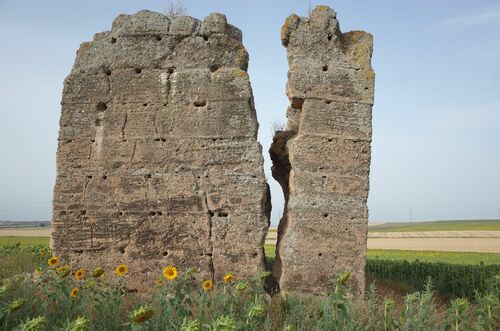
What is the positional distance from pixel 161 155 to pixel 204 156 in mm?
662

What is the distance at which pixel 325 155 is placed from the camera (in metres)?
7.25

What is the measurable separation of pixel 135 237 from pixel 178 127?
1.77m

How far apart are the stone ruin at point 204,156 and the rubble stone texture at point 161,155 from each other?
0.05ft

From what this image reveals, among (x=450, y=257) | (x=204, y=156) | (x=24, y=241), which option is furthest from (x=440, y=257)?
(x=24, y=241)

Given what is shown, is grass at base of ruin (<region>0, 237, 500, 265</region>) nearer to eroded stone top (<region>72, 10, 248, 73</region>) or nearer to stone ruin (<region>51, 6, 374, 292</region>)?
stone ruin (<region>51, 6, 374, 292</region>)

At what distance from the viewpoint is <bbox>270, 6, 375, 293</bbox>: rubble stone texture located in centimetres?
704

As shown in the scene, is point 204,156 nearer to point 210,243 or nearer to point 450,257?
point 210,243

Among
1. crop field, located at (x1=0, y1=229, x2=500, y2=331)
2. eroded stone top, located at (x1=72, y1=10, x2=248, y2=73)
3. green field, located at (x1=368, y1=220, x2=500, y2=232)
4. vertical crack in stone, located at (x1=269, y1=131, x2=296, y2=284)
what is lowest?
green field, located at (x1=368, y1=220, x2=500, y2=232)

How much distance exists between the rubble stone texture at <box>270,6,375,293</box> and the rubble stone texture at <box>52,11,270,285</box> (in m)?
0.55

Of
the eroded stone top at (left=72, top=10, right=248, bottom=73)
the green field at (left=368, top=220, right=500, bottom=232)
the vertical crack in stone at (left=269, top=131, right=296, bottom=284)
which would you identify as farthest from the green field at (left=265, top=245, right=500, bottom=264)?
the green field at (left=368, top=220, right=500, bottom=232)

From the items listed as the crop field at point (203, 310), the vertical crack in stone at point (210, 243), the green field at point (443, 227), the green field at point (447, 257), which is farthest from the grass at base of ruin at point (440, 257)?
the green field at point (443, 227)

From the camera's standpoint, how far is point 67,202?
7.47 m

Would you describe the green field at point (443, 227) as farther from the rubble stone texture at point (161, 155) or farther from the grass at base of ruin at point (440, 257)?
the rubble stone texture at point (161, 155)

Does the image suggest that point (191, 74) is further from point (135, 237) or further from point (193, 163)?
point (135, 237)
